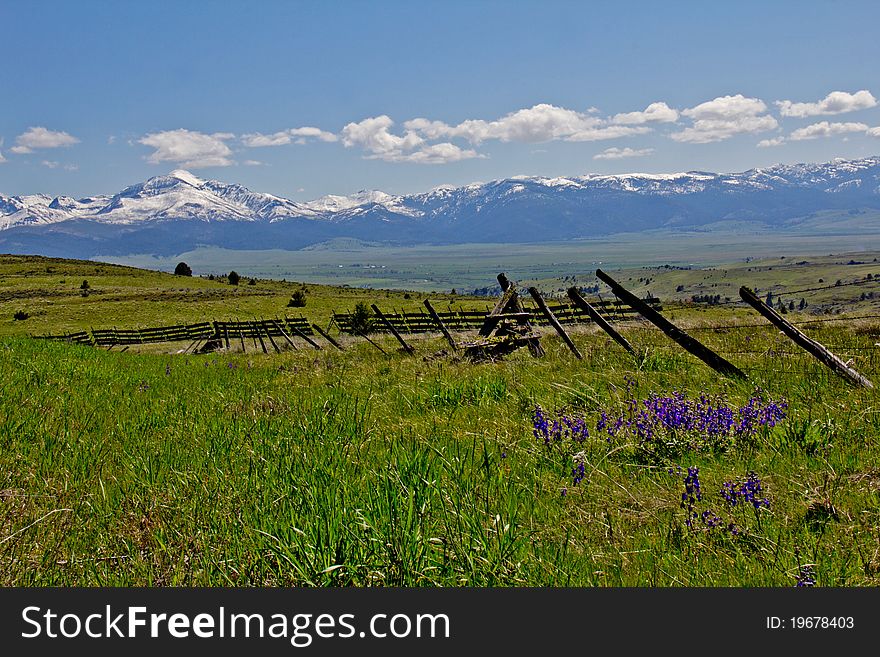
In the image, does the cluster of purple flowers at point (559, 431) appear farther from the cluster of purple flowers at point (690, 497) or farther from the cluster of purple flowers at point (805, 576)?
the cluster of purple flowers at point (805, 576)

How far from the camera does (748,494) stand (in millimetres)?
3801

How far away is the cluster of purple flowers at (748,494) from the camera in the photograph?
3.74 metres

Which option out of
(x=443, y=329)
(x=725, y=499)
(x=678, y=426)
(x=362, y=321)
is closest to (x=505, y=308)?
(x=443, y=329)

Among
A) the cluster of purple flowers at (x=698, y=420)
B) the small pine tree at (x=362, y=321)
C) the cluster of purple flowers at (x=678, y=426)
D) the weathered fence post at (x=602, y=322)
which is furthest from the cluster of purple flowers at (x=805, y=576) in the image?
the small pine tree at (x=362, y=321)

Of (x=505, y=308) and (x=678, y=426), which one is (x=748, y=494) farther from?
(x=505, y=308)

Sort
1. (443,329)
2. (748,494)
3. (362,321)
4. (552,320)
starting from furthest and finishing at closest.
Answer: (362,321), (443,329), (552,320), (748,494)

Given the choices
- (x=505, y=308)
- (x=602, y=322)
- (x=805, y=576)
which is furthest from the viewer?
(x=505, y=308)

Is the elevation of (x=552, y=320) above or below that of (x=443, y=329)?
above

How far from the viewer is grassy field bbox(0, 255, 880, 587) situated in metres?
3.01

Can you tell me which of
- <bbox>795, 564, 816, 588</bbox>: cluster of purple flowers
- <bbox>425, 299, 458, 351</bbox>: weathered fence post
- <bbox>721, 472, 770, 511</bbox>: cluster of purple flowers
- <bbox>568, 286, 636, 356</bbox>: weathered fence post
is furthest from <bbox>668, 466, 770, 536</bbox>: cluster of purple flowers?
<bbox>425, 299, 458, 351</bbox>: weathered fence post

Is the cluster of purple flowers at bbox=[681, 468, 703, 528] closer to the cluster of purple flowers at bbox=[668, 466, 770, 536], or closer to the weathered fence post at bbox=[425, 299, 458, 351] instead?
the cluster of purple flowers at bbox=[668, 466, 770, 536]

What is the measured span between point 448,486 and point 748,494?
201 centimetres

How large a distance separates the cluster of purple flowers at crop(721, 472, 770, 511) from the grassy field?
34mm

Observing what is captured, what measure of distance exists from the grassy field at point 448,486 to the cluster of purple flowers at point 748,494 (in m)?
0.03
